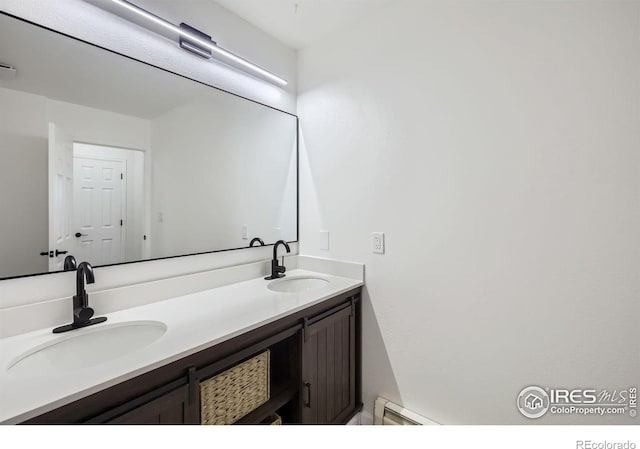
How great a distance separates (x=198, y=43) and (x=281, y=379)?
1.77 metres

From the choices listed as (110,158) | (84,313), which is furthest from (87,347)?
(110,158)

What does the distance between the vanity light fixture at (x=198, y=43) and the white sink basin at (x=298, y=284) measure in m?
1.32

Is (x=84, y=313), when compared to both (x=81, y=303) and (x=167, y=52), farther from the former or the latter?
(x=167, y=52)

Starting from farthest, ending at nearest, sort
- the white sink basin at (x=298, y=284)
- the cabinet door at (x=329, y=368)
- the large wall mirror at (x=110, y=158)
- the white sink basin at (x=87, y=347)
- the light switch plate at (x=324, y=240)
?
the light switch plate at (x=324, y=240) < the white sink basin at (x=298, y=284) < the cabinet door at (x=329, y=368) < the large wall mirror at (x=110, y=158) < the white sink basin at (x=87, y=347)

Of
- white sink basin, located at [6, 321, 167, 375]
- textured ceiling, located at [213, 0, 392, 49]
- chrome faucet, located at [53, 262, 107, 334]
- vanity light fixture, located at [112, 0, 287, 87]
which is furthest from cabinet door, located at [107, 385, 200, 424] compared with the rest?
textured ceiling, located at [213, 0, 392, 49]

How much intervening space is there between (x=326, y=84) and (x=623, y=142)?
59.6 inches

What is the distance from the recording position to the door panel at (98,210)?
1.19 metres

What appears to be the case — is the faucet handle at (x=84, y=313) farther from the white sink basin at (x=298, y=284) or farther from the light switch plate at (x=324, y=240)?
the light switch plate at (x=324, y=240)

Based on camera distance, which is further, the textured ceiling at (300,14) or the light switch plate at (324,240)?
the light switch plate at (324,240)

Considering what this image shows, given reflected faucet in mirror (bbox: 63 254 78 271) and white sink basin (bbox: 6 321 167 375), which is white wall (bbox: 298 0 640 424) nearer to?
white sink basin (bbox: 6 321 167 375)

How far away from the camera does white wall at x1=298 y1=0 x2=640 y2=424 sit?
3.52 feet

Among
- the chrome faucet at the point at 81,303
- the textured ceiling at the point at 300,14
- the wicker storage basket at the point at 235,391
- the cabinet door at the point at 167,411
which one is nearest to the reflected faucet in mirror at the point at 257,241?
the wicker storage basket at the point at 235,391

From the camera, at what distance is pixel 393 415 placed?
1.60 m
